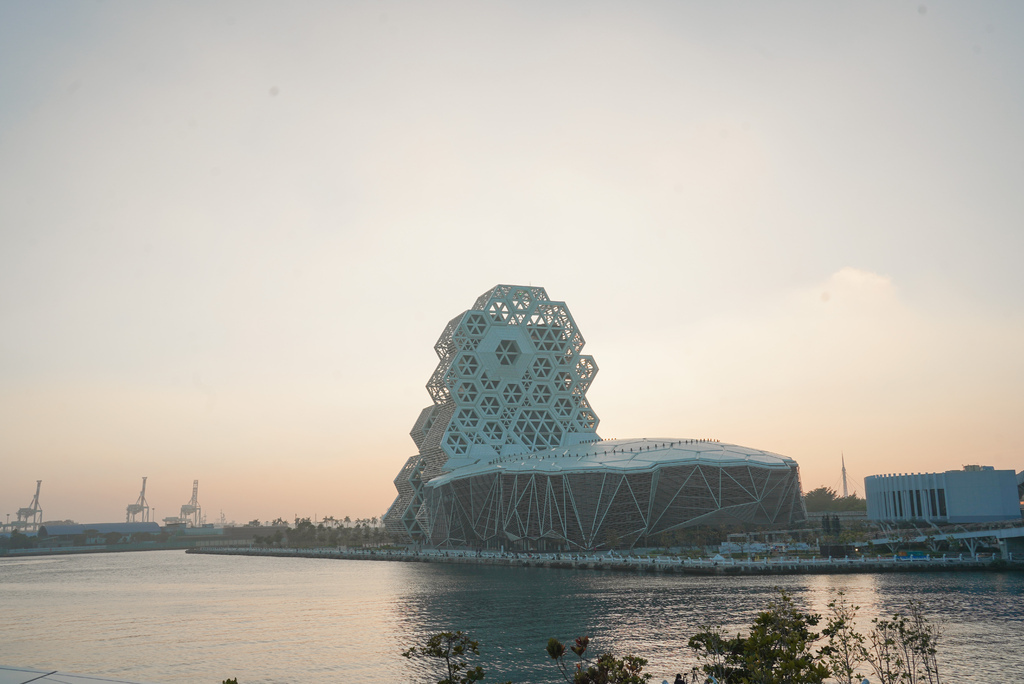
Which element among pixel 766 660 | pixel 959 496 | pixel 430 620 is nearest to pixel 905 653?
pixel 766 660

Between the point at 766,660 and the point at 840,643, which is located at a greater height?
the point at 766,660

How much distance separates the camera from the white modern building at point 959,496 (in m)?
91.8

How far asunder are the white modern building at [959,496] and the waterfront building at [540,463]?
12.8m

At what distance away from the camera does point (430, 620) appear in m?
53.9

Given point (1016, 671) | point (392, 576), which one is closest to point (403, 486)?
point (392, 576)

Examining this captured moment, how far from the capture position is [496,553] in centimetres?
11300

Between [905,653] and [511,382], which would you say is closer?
[905,653]

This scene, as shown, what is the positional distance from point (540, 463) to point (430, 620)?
5528 cm

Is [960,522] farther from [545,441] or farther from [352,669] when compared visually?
[352,669]

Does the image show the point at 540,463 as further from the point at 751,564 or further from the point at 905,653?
the point at 905,653

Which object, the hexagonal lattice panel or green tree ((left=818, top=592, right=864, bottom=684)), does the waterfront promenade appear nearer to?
the hexagonal lattice panel

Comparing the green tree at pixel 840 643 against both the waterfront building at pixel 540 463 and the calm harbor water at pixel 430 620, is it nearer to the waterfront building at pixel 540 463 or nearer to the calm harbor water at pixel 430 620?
the calm harbor water at pixel 430 620

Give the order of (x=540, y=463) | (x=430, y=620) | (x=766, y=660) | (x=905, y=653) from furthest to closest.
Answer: (x=540, y=463), (x=430, y=620), (x=905, y=653), (x=766, y=660)

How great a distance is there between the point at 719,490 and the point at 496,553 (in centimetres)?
3351
